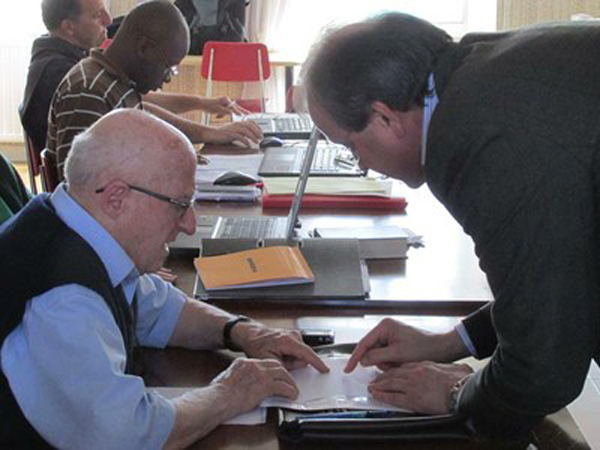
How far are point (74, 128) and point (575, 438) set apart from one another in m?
1.80

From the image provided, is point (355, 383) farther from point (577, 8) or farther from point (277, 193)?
point (577, 8)

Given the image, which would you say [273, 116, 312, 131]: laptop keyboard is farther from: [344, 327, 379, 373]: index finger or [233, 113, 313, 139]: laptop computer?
[344, 327, 379, 373]: index finger

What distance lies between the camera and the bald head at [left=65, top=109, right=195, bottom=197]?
1.24m

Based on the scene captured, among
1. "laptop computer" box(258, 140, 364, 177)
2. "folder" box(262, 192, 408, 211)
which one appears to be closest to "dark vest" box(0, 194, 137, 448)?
"folder" box(262, 192, 408, 211)

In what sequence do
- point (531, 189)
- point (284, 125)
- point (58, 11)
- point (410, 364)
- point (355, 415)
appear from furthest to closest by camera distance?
1. point (284, 125)
2. point (58, 11)
3. point (410, 364)
4. point (355, 415)
5. point (531, 189)

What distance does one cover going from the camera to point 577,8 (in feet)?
19.5

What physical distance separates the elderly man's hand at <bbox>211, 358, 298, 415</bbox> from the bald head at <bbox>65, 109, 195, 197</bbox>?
29cm

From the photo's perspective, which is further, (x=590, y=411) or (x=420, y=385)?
(x=590, y=411)

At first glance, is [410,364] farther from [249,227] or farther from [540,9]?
[540,9]

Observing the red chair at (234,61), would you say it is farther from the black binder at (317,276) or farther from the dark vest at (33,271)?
the dark vest at (33,271)

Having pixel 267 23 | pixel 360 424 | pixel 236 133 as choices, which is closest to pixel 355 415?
pixel 360 424

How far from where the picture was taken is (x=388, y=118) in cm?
116

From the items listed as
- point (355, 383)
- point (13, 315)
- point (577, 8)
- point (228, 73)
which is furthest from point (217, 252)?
point (577, 8)

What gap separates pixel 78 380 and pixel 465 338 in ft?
2.04
